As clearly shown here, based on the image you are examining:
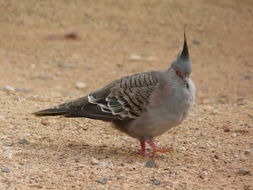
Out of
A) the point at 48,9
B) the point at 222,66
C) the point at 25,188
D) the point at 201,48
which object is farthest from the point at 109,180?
the point at 48,9

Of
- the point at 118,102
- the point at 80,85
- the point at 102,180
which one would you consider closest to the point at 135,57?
the point at 80,85

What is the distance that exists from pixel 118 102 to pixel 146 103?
33 cm

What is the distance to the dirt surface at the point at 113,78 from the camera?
5137 mm

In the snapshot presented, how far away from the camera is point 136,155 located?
5805 millimetres

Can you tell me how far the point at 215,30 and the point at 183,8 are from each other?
99cm

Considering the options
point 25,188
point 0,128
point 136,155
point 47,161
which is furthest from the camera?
point 0,128

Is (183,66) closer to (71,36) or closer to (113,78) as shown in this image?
(113,78)

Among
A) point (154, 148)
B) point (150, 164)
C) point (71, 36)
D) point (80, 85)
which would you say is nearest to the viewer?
point (150, 164)

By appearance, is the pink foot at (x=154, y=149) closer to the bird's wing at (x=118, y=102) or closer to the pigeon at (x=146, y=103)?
the pigeon at (x=146, y=103)

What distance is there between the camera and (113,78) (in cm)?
1018

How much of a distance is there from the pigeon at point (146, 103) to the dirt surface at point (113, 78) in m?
0.35

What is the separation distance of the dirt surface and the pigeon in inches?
13.7

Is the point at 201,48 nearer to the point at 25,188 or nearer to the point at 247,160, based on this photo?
the point at 247,160

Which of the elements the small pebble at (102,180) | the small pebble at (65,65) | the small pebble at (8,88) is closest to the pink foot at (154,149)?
the small pebble at (102,180)
